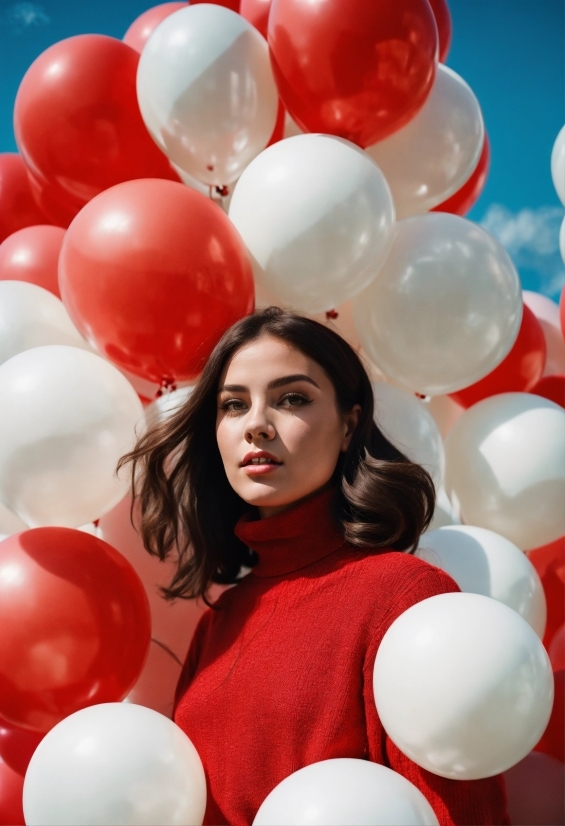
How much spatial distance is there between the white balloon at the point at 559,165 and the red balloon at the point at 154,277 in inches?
42.1

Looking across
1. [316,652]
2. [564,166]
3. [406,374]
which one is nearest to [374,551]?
[316,652]

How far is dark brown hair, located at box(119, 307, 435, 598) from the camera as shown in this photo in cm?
177

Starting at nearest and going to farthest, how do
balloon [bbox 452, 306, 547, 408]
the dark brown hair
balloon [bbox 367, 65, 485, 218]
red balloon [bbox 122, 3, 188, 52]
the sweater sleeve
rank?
the sweater sleeve → the dark brown hair → balloon [bbox 367, 65, 485, 218] → balloon [bbox 452, 306, 547, 408] → red balloon [bbox 122, 3, 188, 52]

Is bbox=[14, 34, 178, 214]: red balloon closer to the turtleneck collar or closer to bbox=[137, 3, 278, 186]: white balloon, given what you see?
bbox=[137, 3, 278, 186]: white balloon

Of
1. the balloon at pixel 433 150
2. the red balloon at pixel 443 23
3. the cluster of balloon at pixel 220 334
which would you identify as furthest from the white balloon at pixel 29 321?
the red balloon at pixel 443 23

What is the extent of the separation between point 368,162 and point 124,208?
0.58 m

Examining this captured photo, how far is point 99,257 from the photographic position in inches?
70.9

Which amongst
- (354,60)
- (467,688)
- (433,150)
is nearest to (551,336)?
(433,150)

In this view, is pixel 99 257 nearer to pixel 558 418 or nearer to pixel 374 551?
pixel 374 551

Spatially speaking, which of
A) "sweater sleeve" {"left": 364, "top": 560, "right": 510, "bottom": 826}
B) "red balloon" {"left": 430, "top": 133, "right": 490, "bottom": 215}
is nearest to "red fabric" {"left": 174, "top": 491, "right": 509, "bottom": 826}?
"sweater sleeve" {"left": 364, "top": 560, "right": 510, "bottom": 826}

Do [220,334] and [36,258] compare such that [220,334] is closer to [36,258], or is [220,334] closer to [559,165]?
[36,258]

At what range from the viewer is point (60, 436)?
1.71 m

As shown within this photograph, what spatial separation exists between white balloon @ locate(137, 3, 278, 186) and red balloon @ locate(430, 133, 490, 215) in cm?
83

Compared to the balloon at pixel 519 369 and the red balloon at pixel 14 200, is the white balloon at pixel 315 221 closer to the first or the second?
the balloon at pixel 519 369
